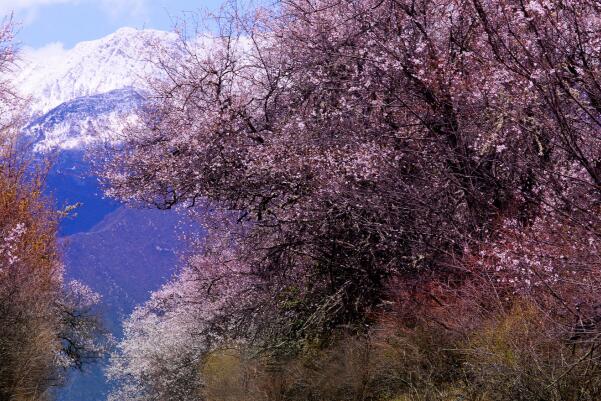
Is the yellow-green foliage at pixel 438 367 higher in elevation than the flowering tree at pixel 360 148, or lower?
lower

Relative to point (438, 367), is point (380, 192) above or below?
above

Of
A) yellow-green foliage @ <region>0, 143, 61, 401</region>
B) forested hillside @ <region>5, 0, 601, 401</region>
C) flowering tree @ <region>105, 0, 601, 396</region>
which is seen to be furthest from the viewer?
yellow-green foliage @ <region>0, 143, 61, 401</region>

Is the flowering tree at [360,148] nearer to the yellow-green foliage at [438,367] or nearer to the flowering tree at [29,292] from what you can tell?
the yellow-green foliage at [438,367]

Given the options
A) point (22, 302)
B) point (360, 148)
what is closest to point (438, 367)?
point (360, 148)

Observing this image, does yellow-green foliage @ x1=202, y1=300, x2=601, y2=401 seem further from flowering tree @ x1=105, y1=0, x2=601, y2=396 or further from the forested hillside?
flowering tree @ x1=105, y1=0, x2=601, y2=396

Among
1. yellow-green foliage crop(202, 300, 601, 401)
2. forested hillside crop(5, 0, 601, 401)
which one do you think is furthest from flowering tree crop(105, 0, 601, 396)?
yellow-green foliage crop(202, 300, 601, 401)

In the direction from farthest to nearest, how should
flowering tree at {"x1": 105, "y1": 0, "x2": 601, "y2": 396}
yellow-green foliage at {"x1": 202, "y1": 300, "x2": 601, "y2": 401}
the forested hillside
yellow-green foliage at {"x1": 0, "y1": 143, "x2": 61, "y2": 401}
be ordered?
yellow-green foliage at {"x1": 0, "y1": 143, "x2": 61, "y2": 401}
flowering tree at {"x1": 105, "y1": 0, "x2": 601, "y2": 396}
the forested hillside
yellow-green foliage at {"x1": 202, "y1": 300, "x2": 601, "y2": 401}

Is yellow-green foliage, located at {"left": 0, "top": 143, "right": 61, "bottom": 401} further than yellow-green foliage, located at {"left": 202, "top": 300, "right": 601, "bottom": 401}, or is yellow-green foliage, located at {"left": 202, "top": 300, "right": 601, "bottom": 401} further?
yellow-green foliage, located at {"left": 0, "top": 143, "right": 61, "bottom": 401}

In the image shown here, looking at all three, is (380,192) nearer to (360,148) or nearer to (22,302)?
(360,148)

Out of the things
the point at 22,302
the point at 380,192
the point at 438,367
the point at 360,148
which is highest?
the point at 22,302

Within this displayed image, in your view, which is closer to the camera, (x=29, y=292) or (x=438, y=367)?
(x=438, y=367)

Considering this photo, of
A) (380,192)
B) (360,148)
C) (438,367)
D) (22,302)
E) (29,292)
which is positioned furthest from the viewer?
(29,292)

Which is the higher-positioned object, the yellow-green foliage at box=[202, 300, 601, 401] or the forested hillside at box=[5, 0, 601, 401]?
the forested hillside at box=[5, 0, 601, 401]

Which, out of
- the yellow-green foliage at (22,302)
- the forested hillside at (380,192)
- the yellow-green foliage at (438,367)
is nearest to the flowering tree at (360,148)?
the forested hillside at (380,192)
